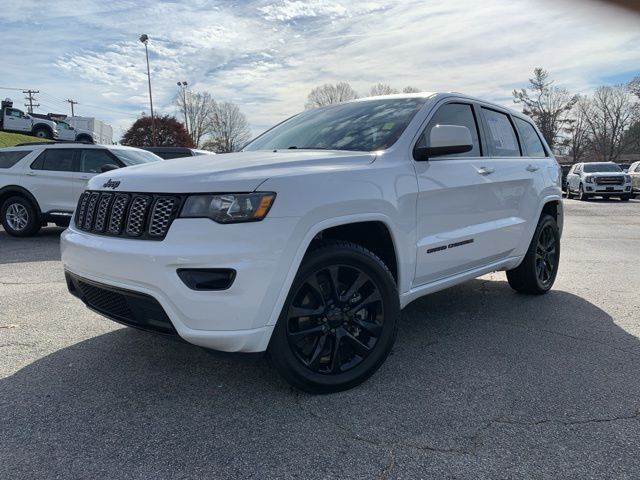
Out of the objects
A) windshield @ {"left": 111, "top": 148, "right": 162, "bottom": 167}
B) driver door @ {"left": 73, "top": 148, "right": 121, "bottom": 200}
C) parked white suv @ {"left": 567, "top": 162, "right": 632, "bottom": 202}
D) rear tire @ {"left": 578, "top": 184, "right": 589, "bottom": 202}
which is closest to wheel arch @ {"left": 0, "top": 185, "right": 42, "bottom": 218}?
driver door @ {"left": 73, "top": 148, "right": 121, "bottom": 200}

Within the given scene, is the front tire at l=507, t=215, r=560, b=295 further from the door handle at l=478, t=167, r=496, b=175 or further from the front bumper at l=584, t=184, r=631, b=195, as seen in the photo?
the front bumper at l=584, t=184, r=631, b=195

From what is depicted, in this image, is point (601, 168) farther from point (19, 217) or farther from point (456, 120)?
point (19, 217)

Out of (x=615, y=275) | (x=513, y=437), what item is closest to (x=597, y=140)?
(x=615, y=275)

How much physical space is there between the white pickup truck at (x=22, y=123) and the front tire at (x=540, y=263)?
137 ft

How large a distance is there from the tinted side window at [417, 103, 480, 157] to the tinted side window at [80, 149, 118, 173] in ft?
23.5

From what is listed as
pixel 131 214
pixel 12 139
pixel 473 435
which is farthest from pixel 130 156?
pixel 12 139

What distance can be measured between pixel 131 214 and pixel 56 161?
7730 mm

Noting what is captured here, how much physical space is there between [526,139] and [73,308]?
15.2 ft

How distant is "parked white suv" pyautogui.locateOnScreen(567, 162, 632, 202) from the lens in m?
21.4

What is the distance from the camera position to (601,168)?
22.4m

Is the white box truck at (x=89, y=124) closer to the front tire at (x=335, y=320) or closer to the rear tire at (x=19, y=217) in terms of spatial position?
the rear tire at (x=19, y=217)

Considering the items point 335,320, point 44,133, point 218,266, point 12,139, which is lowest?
point 335,320

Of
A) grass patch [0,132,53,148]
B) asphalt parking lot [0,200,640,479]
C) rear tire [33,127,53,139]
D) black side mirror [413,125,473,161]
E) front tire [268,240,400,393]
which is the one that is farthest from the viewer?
rear tire [33,127,53,139]

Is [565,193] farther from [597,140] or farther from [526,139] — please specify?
[597,140]
